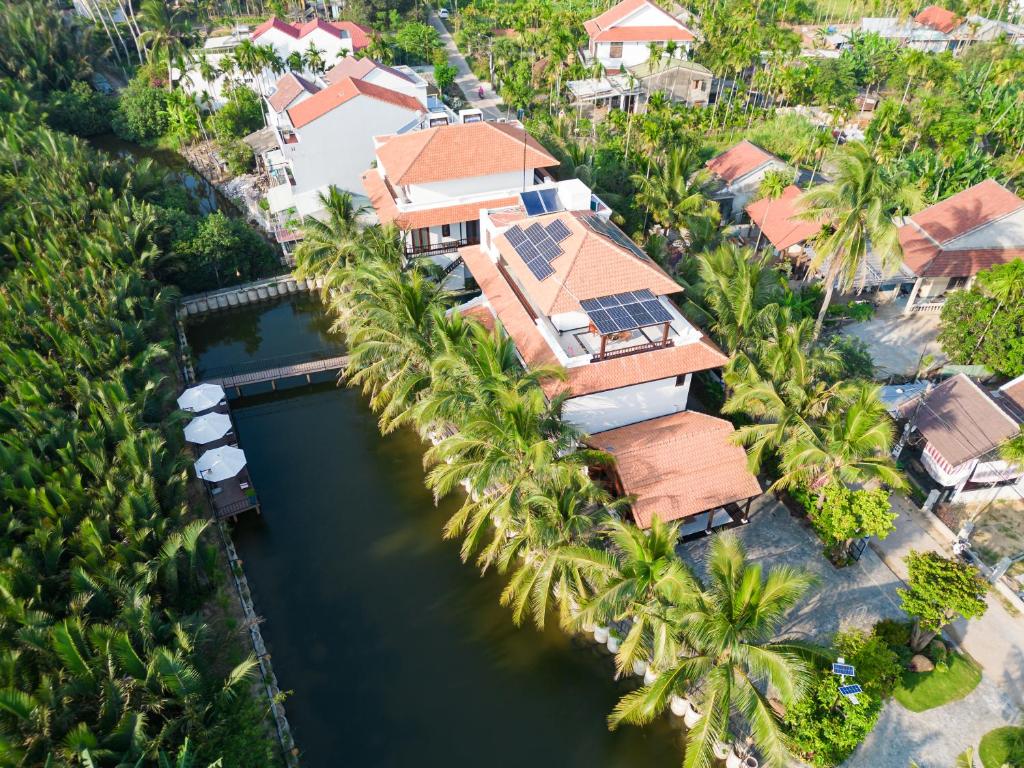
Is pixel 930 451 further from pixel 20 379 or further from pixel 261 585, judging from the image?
pixel 20 379

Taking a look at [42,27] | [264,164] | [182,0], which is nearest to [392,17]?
[182,0]

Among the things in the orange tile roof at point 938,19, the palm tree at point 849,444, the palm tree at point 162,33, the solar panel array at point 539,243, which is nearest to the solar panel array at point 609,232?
the solar panel array at point 539,243

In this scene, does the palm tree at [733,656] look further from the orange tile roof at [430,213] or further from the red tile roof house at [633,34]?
the red tile roof house at [633,34]

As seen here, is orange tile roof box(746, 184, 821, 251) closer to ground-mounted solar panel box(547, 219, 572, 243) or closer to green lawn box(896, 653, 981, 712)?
ground-mounted solar panel box(547, 219, 572, 243)

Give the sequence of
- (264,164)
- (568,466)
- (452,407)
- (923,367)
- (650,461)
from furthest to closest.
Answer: (264,164) → (923,367) → (650,461) → (452,407) → (568,466)

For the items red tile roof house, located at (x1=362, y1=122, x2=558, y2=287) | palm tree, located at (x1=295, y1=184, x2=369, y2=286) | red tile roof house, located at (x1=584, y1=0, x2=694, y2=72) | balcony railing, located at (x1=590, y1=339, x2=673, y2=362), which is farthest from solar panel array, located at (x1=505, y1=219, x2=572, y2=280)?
red tile roof house, located at (x1=584, y1=0, x2=694, y2=72)

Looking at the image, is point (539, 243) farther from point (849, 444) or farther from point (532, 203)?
point (849, 444)

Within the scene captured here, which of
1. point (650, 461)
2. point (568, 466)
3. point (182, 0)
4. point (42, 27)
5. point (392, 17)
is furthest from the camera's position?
point (182, 0)
